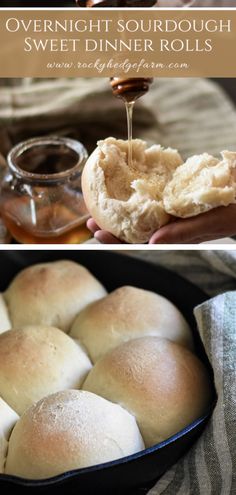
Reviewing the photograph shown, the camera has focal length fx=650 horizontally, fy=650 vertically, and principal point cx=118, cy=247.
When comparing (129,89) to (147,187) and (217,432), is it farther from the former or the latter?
(217,432)

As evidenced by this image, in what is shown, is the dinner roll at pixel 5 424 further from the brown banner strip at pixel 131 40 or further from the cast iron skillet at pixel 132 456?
the brown banner strip at pixel 131 40

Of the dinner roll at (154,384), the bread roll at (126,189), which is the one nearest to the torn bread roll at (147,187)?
the bread roll at (126,189)

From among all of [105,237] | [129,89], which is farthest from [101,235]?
[129,89]

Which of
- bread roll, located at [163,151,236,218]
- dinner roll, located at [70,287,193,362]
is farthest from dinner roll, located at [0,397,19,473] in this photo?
bread roll, located at [163,151,236,218]

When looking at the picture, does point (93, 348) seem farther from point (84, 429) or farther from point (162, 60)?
point (162, 60)

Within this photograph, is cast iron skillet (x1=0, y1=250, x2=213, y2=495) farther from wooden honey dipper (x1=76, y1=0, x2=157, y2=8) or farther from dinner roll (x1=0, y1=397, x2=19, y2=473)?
wooden honey dipper (x1=76, y1=0, x2=157, y2=8)
